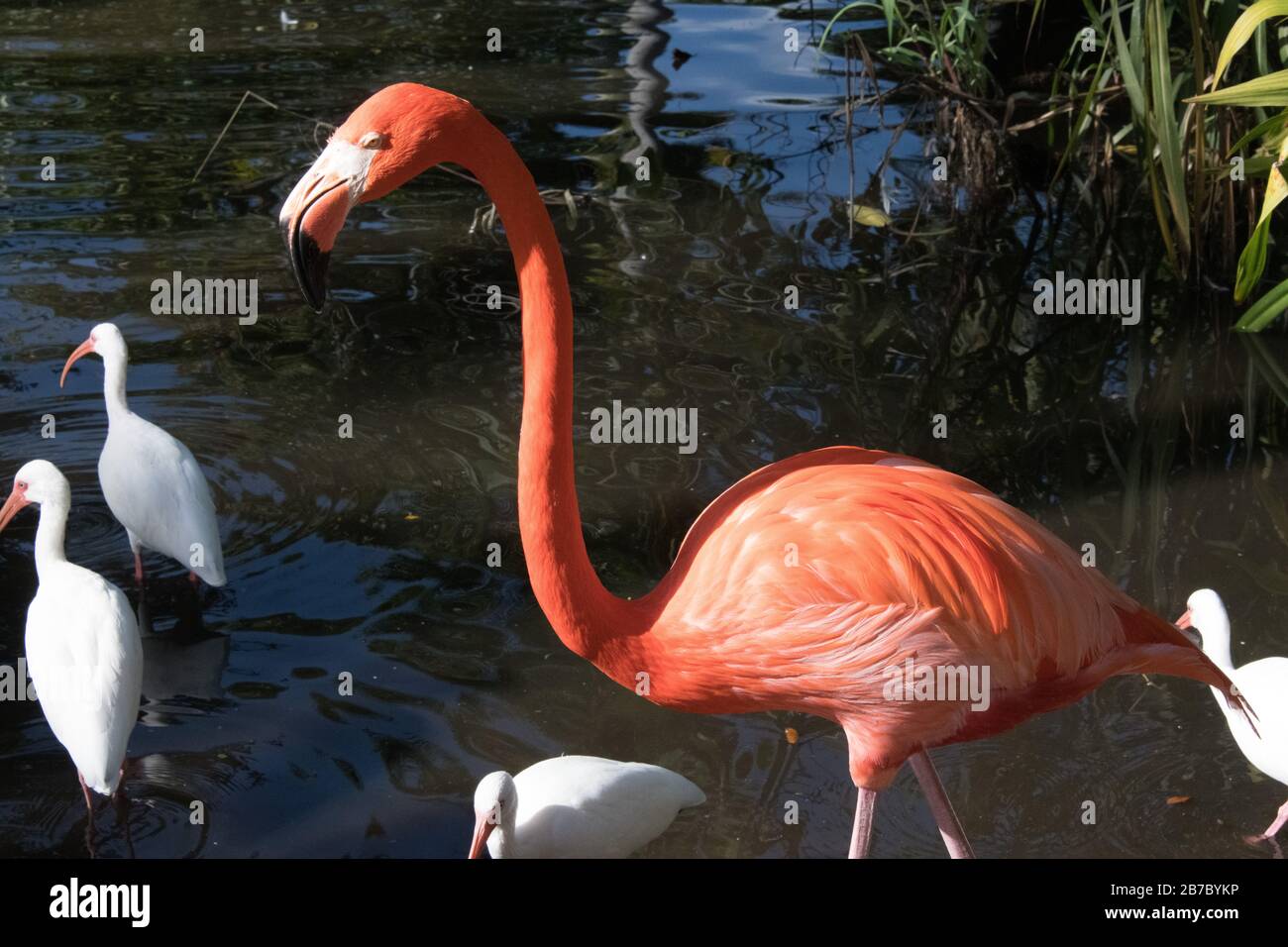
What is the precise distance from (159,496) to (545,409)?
6.47ft

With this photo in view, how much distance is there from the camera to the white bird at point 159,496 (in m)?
4.34

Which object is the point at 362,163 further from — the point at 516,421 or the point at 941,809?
the point at 516,421

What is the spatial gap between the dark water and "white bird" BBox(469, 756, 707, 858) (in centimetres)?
19

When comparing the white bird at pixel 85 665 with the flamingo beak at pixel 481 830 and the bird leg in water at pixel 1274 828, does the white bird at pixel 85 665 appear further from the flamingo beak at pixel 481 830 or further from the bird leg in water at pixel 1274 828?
the bird leg in water at pixel 1274 828

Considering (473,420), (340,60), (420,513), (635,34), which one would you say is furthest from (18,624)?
(635,34)

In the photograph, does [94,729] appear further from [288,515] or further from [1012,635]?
[1012,635]

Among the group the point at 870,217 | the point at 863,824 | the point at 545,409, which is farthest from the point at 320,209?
the point at 870,217

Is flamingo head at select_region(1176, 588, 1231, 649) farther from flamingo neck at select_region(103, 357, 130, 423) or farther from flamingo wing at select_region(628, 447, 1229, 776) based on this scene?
flamingo neck at select_region(103, 357, 130, 423)

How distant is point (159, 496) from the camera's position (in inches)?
173

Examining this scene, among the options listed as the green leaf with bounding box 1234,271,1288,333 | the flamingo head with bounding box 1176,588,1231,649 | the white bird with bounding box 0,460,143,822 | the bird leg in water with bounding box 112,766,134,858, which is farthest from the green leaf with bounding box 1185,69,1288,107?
the bird leg in water with bounding box 112,766,134,858

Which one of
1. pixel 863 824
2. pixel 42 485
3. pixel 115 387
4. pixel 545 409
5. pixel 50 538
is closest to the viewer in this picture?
pixel 545 409

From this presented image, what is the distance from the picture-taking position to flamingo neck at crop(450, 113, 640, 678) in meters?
2.86

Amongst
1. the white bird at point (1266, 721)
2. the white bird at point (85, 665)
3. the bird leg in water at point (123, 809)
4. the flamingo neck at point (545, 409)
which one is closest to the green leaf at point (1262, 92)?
the white bird at point (1266, 721)

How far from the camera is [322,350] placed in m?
6.10
